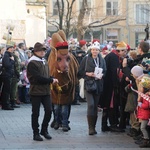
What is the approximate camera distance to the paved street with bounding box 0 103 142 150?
33.8ft

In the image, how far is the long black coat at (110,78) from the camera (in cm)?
1191

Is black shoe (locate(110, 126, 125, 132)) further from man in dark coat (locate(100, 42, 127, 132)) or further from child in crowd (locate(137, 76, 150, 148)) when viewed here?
child in crowd (locate(137, 76, 150, 148))

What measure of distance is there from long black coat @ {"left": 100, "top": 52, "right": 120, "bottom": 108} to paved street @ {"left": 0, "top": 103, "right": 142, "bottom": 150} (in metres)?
0.71

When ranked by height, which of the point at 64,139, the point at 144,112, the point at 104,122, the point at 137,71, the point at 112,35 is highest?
the point at 112,35

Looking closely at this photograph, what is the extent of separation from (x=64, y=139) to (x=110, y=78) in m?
1.81

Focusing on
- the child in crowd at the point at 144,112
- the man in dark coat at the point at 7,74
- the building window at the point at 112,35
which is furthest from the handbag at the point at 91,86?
the building window at the point at 112,35

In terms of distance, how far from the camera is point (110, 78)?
39.4 ft

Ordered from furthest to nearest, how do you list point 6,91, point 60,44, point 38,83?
point 6,91, point 60,44, point 38,83

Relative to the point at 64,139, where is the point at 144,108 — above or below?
above

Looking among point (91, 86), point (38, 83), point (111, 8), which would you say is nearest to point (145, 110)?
point (91, 86)

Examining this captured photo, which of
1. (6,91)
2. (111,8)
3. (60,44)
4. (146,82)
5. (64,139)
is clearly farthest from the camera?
(111,8)

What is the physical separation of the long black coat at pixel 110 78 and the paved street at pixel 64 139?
71cm

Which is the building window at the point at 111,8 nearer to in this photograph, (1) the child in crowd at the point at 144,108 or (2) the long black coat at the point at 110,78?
(2) the long black coat at the point at 110,78

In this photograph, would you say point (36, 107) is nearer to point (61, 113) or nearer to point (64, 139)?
point (64, 139)
